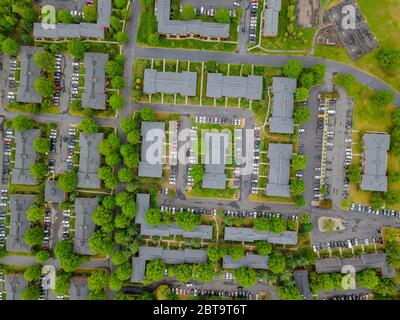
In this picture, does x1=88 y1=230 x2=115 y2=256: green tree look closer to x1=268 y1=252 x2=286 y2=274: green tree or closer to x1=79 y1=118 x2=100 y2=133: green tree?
x1=79 y1=118 x2=100 y2=133: green tree

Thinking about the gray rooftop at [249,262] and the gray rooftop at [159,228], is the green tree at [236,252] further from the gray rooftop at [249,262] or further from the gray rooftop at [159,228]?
the gray rooftop at [159,228]

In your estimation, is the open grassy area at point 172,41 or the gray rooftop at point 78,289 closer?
the gray rooftop at point 78,289

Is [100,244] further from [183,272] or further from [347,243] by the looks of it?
[347,243]

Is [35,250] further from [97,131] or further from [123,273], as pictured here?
[97,131]

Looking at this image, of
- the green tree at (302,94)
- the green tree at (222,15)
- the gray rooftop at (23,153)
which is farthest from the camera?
the gray rooftop at (23,153)

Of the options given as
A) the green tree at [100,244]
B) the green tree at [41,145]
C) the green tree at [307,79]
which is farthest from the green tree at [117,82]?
the green tree at [307,79]
